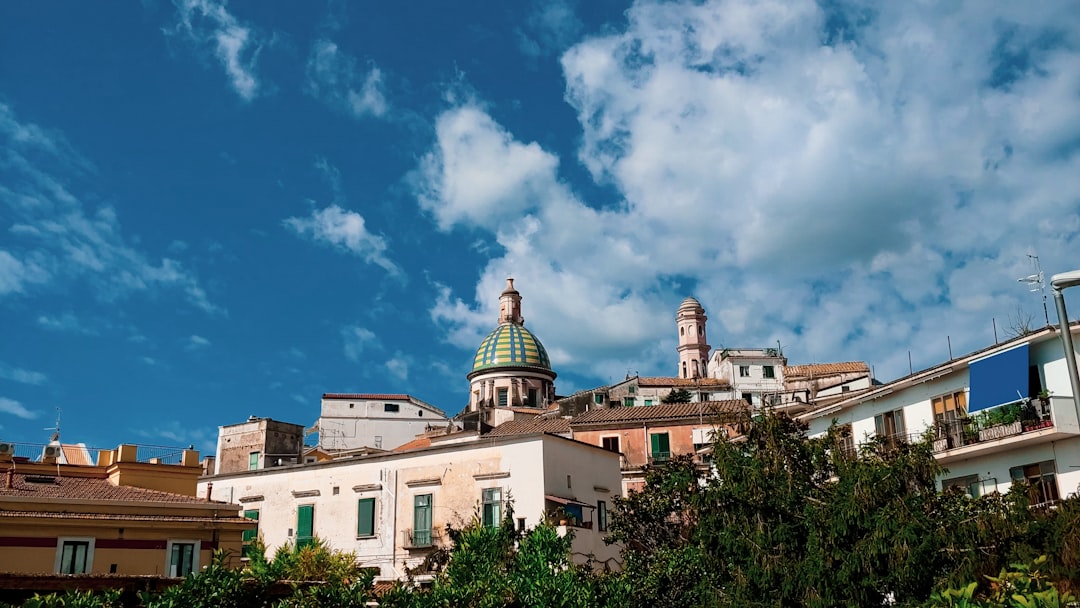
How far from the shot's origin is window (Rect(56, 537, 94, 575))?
85.0 ft

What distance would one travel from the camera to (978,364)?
28.3 meters

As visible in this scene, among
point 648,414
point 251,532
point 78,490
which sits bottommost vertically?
point 251,532

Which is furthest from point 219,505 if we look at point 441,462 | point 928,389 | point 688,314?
point 688,314

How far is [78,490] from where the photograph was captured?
27828mm

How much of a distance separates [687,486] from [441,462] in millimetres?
12729

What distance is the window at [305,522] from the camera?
1383 inches

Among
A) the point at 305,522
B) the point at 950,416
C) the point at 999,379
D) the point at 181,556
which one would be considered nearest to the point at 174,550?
the point at 181,556

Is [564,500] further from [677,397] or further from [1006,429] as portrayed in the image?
[677,397]

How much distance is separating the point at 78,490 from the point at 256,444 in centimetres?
2831

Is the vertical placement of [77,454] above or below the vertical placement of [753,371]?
below

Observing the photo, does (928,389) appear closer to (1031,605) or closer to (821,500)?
(821,500)

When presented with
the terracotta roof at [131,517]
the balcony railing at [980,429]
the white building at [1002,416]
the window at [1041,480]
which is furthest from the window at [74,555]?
the window at [1041,480]

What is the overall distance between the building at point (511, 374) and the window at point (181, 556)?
40579 mm

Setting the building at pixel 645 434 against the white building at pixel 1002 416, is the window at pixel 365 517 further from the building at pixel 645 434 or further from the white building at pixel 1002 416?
the white building at pixel 1002 416
